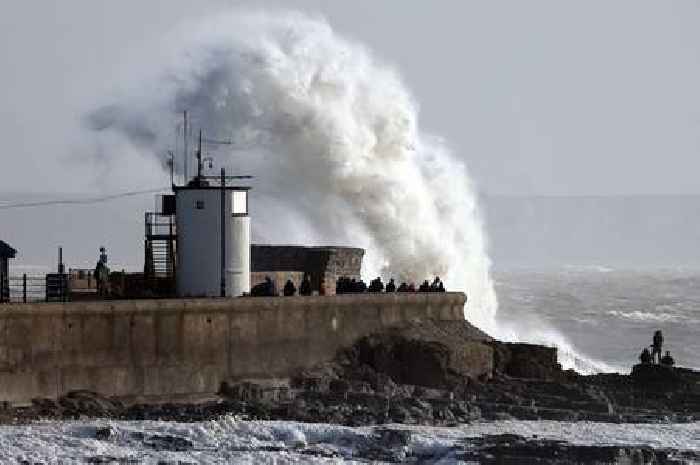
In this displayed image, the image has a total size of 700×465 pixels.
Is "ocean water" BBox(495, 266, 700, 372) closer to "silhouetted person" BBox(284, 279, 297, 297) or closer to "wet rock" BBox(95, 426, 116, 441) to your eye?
"silhouetted person" BBox(284, 279, 297, 297)

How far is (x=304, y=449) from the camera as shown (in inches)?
914

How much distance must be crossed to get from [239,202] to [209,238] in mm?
662

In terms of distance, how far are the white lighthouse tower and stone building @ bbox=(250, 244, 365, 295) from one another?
3355mm

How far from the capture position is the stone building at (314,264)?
32062 millimetres

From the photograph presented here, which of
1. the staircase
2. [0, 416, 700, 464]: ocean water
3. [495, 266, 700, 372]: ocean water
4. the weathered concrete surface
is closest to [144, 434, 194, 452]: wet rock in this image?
[0, 416, 700, 464]: ocean water

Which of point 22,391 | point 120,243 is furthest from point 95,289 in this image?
point 120,243

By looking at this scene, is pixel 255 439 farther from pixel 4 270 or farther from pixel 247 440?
pixel 4 270

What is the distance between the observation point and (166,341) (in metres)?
25.8

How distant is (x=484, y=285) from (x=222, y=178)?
18.3m

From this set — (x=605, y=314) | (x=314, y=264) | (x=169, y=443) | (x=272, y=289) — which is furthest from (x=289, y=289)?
(x=605, y=314)

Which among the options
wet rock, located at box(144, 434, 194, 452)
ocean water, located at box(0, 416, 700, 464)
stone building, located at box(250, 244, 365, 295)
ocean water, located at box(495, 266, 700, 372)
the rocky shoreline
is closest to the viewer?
ocean water, located at box(0, 416, 700, 464)

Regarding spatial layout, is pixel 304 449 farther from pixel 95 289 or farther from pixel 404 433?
pixel 95 289

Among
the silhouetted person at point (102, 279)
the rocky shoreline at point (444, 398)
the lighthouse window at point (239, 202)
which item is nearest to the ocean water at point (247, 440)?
the rocky shoreline at point (444, 398)

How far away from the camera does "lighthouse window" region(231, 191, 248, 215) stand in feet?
91.6
